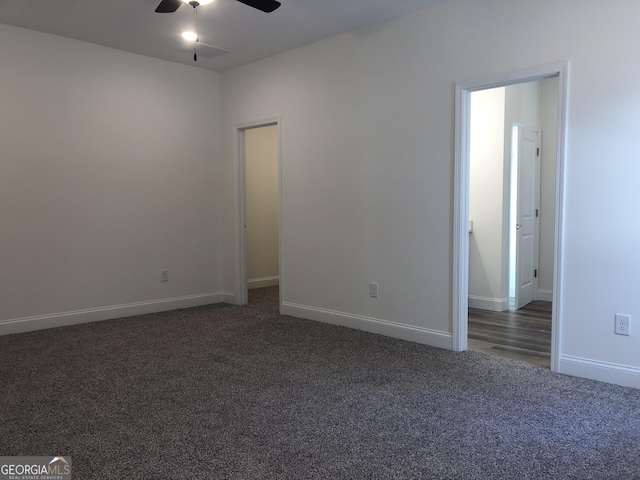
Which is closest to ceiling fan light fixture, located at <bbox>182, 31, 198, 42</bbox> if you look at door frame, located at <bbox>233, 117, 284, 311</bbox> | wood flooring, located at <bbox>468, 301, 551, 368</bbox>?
door frame, located at <bbox>233, 117, 284, 311</bbox>

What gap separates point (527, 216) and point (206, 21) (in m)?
3.97

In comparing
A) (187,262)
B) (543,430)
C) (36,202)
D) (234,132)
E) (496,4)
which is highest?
(496,4)

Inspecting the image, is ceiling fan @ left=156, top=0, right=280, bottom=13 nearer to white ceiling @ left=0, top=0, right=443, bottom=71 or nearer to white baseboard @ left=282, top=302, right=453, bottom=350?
white ceiling @ left=0, top=0, right=443, bottom=71

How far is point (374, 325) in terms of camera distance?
4176mm

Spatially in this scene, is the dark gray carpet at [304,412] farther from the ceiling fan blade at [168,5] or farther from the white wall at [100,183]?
the ceiling fan blade at [168,5]

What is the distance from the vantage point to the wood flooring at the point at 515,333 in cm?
359

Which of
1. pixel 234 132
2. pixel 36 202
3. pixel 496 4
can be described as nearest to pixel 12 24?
pixel 36 202

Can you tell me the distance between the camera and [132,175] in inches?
194

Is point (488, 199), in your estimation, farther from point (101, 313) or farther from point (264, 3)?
point (101, 313)

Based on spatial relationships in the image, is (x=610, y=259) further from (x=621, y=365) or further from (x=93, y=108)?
(x=93, y=108)

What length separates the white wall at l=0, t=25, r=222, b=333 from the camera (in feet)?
13.9

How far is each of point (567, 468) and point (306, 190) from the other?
3.32m

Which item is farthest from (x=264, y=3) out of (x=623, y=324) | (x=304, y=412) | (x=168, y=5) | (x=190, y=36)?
(x=623, y=324)

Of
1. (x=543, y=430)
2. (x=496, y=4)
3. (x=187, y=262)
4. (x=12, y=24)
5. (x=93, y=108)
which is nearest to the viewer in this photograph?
(x=543, y=430)
